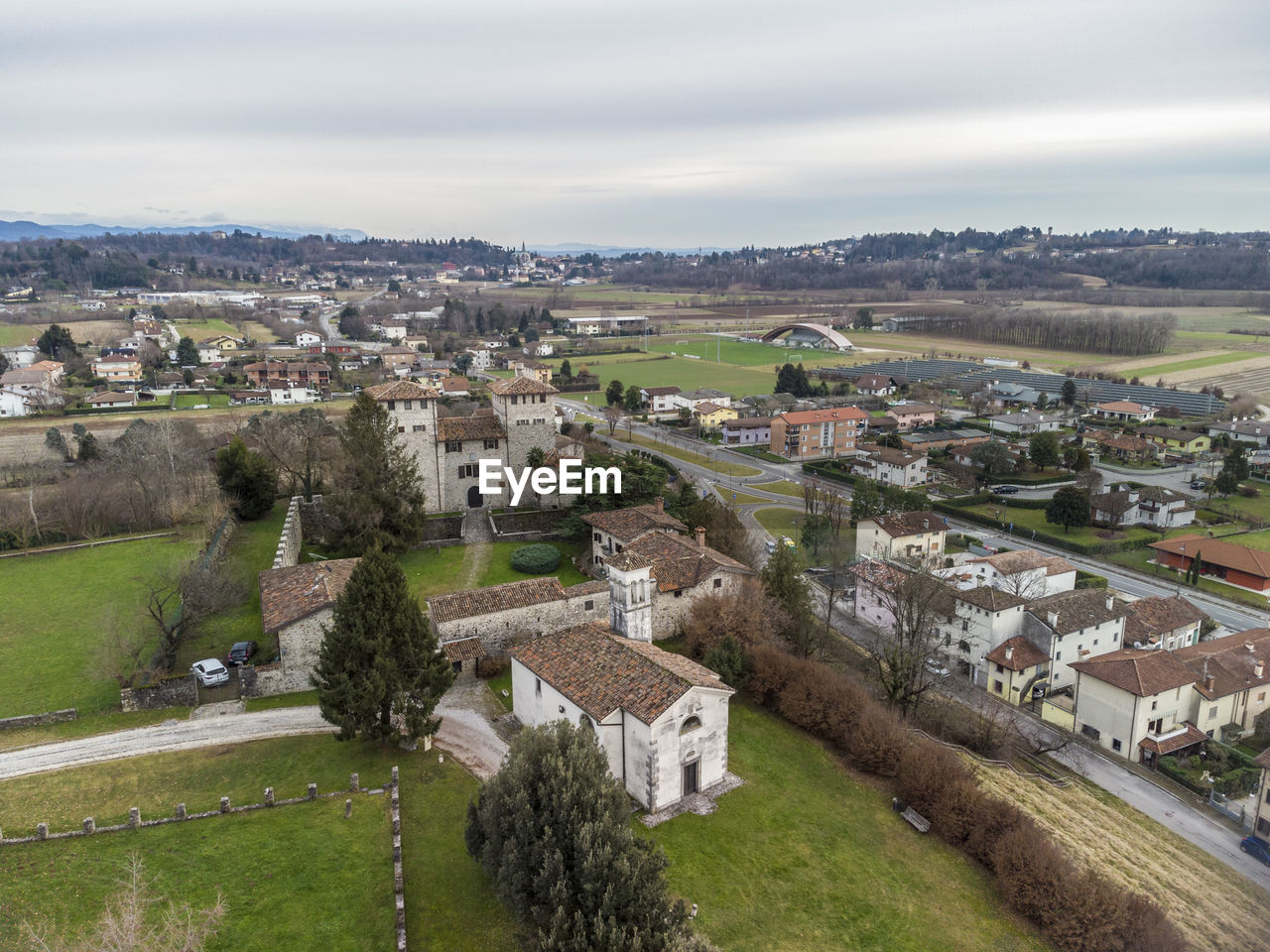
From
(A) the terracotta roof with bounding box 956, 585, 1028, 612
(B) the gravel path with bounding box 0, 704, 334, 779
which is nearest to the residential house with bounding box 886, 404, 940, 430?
(A) the terracotta roof with bounding box 956, 585, 1028, 612

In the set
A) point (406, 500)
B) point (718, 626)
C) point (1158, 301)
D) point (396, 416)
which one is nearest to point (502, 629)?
point (718, 626)

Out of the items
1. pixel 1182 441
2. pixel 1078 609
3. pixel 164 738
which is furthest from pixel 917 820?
pixel 1182 441

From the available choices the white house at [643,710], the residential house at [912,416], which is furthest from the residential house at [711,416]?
the white house at [643,710]

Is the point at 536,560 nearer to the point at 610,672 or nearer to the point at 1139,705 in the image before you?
the point at 610,672

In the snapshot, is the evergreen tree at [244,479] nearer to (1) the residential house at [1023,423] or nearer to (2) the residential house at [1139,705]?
(2) the residential house at [1139,705]

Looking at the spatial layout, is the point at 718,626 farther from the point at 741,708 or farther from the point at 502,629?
the point at 502,629

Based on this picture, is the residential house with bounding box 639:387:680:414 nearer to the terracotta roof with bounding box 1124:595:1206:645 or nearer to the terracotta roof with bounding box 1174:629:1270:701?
the terracotta roof with bounding box 1124:595:1206:645
